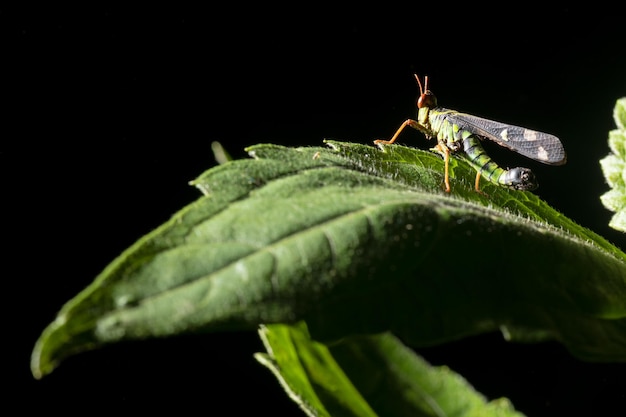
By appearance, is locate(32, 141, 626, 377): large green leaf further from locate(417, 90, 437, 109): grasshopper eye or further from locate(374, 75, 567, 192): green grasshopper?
locate(417, 90, 437, 109): grasshopper eye

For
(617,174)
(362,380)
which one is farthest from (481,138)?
(362,380)

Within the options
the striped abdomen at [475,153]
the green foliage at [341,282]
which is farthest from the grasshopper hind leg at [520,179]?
the green foliage at [341,282]

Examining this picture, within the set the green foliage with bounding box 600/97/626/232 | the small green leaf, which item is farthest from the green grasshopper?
the small green leaf

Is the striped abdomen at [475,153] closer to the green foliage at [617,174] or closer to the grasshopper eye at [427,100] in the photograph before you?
the grasshopper eye at [427,100]

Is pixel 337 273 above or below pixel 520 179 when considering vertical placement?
above

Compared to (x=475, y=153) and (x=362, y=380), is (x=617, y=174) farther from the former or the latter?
(x=362, y=380)

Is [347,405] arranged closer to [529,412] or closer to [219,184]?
[219,184]
